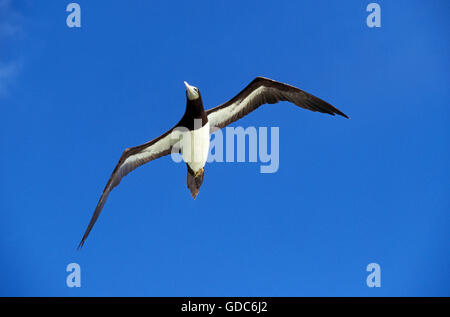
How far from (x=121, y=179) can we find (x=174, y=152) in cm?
195

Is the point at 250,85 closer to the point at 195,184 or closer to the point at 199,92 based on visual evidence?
the point at 199,92

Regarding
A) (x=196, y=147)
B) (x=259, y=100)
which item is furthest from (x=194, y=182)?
(x=259, y=100)

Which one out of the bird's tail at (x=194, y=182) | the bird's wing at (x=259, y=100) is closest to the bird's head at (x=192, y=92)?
the bird's wing at (x=259, y=100)

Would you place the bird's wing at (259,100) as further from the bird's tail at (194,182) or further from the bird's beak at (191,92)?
the bird's tail at (194,182)

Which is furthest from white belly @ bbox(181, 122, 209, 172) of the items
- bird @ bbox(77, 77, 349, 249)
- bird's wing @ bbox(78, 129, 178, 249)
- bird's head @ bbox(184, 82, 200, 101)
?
bird's head @ bbox(184, 82, 200, 101)

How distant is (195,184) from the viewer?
12180mm

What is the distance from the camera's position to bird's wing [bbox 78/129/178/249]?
40.4 ft

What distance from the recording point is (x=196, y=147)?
11766mm

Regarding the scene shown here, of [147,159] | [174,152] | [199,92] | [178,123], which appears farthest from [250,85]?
[147,159]

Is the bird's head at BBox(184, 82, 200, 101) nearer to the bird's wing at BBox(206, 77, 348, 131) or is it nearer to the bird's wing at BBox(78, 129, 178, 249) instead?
the bird's wing at BBox(206, 77, 348, 131)

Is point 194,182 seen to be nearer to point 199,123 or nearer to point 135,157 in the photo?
point 199,123

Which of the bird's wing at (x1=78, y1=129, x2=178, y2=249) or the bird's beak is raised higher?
the bird's beak

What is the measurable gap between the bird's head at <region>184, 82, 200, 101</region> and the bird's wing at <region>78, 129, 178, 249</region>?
1.67 metres
